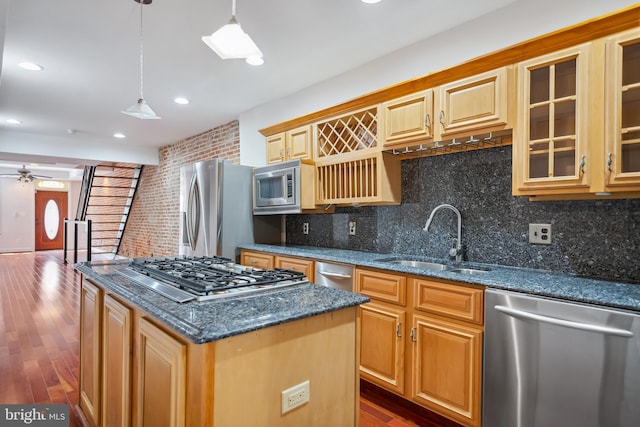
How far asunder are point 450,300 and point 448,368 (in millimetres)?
392

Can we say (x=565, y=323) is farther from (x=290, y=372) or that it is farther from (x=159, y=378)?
(x=159, y=378)

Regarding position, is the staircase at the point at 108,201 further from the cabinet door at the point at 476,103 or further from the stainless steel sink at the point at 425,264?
the cabinet door at the point at 476,103

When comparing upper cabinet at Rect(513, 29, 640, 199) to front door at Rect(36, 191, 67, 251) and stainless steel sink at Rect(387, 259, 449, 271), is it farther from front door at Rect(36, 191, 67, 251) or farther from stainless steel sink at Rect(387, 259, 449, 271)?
front door at Rect(36, 191, 67, 251)

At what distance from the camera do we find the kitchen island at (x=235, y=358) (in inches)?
40.5

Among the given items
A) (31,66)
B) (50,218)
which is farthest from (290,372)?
(50,218)

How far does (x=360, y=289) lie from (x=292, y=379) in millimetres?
1403

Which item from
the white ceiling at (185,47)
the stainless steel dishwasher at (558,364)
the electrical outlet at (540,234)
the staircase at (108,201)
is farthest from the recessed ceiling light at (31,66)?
the staircase at (108,201)

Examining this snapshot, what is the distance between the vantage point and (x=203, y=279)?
1521mm

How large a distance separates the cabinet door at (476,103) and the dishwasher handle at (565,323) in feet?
3.53

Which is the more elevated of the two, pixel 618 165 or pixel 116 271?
pixel 618 165

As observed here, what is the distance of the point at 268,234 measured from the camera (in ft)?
13.8

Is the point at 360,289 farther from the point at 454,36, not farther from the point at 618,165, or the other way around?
the point at 454,36

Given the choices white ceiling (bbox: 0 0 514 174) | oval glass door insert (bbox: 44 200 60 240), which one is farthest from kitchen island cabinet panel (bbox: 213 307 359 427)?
oval glass door insert (bbox: 44 200 60 240)

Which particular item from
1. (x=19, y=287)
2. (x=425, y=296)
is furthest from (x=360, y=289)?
(x=19, y=287)
